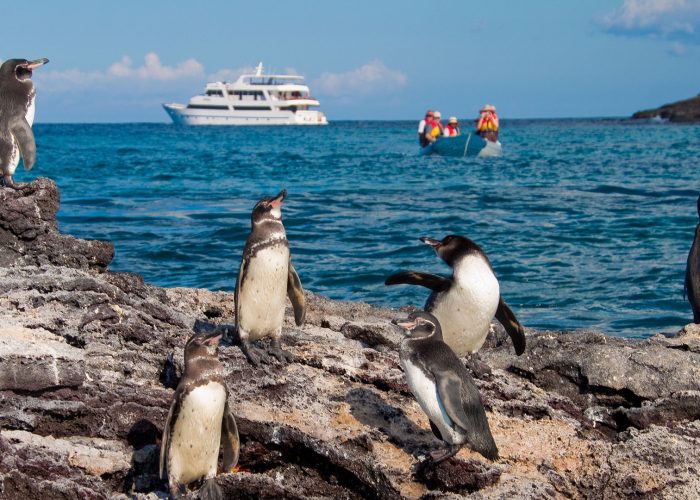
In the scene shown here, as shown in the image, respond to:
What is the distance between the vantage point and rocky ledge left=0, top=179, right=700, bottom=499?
3.93m

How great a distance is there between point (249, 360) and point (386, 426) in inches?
32.0

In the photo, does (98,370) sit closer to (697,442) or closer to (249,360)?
(249,360)

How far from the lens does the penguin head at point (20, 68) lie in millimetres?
6777

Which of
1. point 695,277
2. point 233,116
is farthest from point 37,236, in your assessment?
point 233,116

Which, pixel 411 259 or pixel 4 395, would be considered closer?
pixel 4 395

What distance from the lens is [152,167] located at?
30406 mm

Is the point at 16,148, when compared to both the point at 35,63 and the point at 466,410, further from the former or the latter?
the point at 466,410

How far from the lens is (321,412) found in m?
4.32

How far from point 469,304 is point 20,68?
387 centimetres

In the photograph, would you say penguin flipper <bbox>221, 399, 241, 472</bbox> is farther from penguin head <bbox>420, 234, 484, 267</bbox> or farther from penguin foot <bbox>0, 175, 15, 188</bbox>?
penguin foot <bbox>0, 175, 15, 188</bbox>

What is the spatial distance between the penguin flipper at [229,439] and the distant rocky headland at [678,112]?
82549 millimetres

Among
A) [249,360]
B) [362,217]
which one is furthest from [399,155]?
[249,360]

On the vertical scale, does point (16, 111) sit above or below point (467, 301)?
above

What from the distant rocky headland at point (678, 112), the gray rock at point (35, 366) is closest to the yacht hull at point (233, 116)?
the distant rocky headland at point (678, 112)
